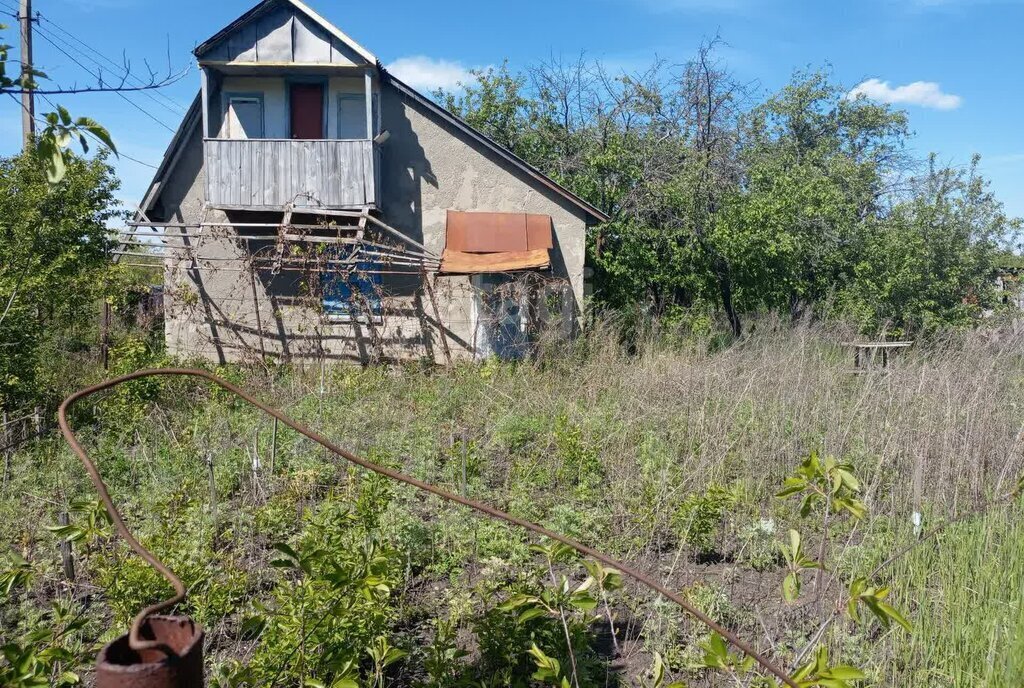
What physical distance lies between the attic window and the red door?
2749 mm

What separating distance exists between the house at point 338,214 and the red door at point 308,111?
2 cm

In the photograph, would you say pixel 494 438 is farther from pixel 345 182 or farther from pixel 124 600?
pixel 345 182

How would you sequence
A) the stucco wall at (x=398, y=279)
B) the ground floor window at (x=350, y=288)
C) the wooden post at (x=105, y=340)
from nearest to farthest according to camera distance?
1. the wooden post at (x=105, y=340)
2. the ground floor window at (x=350, y=288)
3. the stucco wall at (x=398, y=279)

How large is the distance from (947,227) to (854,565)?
1331 cm

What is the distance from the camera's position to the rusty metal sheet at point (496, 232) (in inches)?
527

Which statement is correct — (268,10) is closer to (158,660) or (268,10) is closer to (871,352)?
(871,352)

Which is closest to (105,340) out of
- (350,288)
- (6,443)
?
(350,288)

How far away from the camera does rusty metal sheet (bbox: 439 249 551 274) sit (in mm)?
12461

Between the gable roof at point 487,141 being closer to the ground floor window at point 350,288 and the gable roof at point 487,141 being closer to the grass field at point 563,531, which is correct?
the ground floor window at point 350,288

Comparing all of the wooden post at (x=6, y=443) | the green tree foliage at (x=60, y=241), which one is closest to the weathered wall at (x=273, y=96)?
the green tree foliage at (x=60, y=241)

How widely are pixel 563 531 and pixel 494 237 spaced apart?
9.39 metres

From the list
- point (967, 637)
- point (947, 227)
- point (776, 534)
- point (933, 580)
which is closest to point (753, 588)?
point (776, 534)

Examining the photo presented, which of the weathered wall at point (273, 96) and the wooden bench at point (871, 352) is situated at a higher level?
the weathered wall at point (273, 96)

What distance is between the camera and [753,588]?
4.39m
